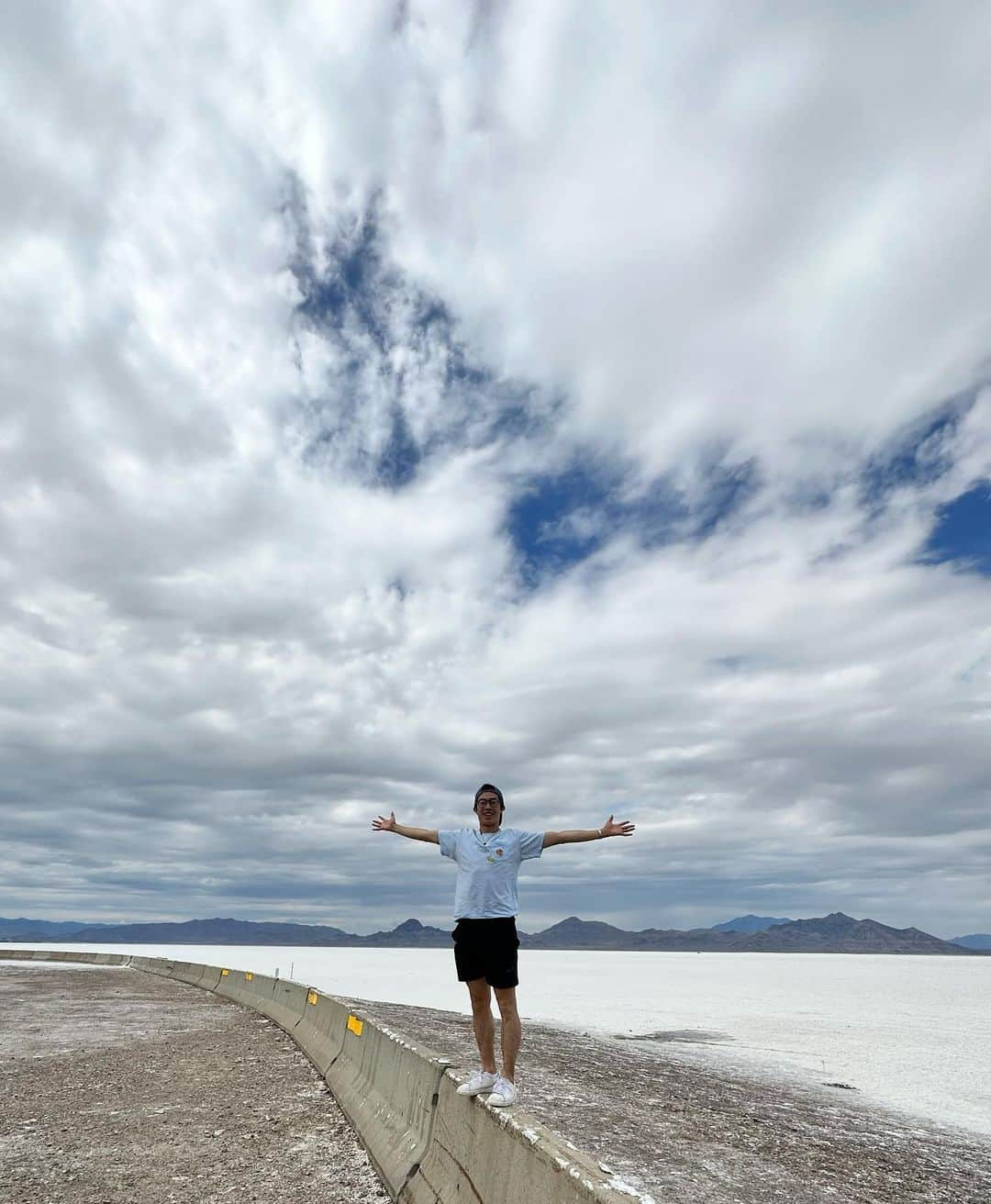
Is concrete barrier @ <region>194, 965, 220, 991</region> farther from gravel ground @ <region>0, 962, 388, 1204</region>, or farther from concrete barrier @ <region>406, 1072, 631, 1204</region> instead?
concrete barrier @ <region>406, 1072, 631, 1204</region>

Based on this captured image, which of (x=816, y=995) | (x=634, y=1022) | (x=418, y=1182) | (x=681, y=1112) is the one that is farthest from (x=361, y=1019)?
(x=816, y=995)

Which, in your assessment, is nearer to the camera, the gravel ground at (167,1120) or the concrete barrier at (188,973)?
the gravel ground at (167,1120)

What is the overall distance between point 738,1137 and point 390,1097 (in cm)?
353

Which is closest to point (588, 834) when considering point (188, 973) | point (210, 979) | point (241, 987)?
point (241, 987)

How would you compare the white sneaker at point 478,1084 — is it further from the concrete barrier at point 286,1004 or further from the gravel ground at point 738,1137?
the concrete barrier at point 286,1004

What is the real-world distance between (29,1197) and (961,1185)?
284 inches

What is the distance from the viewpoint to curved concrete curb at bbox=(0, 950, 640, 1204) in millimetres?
4027

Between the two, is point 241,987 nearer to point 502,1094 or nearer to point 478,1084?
point 478,1084

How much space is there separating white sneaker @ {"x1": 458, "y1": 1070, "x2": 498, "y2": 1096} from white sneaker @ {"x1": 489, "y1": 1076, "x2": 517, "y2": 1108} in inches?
3.7

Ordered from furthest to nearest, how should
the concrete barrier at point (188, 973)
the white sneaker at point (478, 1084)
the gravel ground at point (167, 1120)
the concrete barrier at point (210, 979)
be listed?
1. the concrete barrier at point (188, 973)
2. the concrete barrier at point (210, 979)
3. the gravel ground at point (167, 1120)
4. the white sneaker at point (478, 1084)

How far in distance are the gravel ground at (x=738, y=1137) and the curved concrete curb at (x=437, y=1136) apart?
2.80 ft

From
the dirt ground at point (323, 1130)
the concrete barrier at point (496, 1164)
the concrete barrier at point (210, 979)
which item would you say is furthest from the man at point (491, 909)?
the concrete barrier at point (210, 979)

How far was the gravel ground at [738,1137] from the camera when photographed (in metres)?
6.84

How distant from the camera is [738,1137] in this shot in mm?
8555
